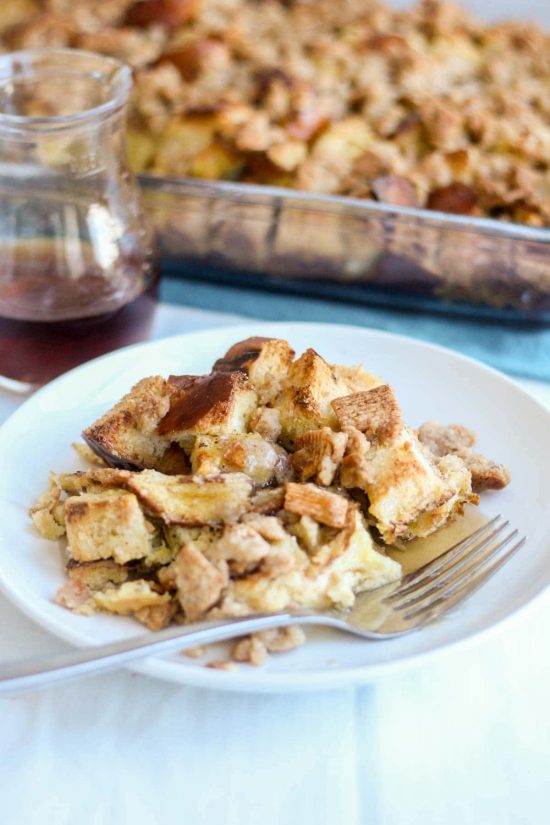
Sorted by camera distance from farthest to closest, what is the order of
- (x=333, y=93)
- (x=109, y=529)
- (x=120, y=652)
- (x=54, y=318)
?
(x=333, y=93) < (x=54, y=318) < (x=109, y=529) < (x=120, y=652)

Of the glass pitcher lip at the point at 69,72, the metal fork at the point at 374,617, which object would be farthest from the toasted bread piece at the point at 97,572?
the glass pitcher lip at the point at 69,72

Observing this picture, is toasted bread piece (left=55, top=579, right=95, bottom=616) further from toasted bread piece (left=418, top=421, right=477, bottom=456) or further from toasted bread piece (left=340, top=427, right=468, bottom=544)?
toasted bread piece (left=418, top=421, right=477, bottom=456)

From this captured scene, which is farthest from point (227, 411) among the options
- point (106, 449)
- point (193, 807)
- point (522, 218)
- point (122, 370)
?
point (522, 218)

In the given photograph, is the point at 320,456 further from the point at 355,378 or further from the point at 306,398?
the point at 355,378

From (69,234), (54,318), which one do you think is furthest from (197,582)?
(69,234)

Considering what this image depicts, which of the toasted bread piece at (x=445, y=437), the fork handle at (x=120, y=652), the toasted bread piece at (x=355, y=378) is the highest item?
the toasted bread piece at (x=355, y=378)

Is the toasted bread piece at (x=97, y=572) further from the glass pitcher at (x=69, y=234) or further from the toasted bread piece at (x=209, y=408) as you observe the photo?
the glass pitcher at (x=69, y=234)

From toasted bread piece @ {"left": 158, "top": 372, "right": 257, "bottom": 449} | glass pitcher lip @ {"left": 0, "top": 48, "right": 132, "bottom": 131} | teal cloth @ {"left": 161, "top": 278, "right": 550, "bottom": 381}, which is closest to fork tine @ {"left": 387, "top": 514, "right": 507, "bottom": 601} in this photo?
toasted bread piece @ {"left": 158, "top": 372, "right": 257, "bottom": 449}
